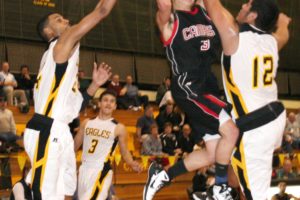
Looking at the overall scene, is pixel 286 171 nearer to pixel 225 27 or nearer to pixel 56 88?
pixel 56 88

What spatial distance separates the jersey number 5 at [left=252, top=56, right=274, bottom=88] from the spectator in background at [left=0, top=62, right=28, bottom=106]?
34.7 ft

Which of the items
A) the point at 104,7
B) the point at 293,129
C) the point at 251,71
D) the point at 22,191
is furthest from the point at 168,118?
the point at 251,71

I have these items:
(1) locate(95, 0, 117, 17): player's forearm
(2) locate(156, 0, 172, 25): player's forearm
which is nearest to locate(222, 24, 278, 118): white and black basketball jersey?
(2) locate(156, 0, 172, 25): player's forearm

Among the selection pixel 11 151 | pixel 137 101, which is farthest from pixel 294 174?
pixel 11 151

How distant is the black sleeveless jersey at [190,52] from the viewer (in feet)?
23.0

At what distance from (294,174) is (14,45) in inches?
364

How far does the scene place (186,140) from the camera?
15.9 metres

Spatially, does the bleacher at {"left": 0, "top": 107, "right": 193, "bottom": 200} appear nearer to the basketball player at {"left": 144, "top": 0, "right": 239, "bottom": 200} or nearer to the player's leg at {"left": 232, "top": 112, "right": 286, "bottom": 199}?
the basketball player at {"left": 144, "top": 0, "right": 239, "bottom": 200}

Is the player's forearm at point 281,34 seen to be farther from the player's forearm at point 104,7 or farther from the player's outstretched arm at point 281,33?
the player's forearm at point 104,7

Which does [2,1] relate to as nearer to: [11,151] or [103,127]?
[11,151]

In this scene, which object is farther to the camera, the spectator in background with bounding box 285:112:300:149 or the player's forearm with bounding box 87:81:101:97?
the spectator in background with bounding box 285:112:300:149

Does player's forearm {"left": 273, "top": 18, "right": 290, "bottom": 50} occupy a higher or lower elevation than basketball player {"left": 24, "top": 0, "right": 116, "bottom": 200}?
higher

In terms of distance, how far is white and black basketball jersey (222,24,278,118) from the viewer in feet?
20.2

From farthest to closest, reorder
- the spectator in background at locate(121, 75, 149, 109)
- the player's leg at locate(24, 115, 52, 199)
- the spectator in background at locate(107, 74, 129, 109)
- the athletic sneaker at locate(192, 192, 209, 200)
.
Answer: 1. the spectator in background at locate(121, 75, 149, 109)
2. the spectator in background at locate(107, 74, 129, 109)
3. the player's leg at locate(24, 115, 52, 199)
4. the athletic sneaker at locate(192, 192, 209, 200)
